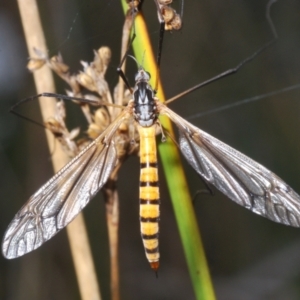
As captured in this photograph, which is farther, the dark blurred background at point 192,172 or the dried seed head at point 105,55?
the dark blurred background at point 192,172

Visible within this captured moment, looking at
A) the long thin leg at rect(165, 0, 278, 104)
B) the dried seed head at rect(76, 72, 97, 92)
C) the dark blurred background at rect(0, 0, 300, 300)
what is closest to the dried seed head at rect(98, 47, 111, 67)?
the dried seed head at rect(76, 72, 97, 92)

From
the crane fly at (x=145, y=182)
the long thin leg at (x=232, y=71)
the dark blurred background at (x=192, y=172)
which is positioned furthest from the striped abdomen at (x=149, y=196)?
the dark blurred background at (x=192, y=172)

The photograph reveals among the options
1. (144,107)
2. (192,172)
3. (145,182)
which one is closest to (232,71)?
(144,107)

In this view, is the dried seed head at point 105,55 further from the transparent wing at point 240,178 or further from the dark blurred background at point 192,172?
the dark blurred background at point 192,172

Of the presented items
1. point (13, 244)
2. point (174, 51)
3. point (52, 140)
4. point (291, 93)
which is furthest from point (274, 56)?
point (13, 244)

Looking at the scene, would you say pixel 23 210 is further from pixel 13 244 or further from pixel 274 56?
pixel 274 56

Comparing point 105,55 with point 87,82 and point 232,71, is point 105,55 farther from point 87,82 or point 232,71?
point 232,71
